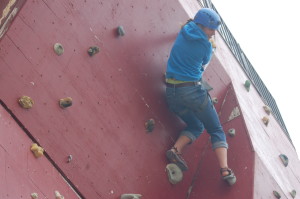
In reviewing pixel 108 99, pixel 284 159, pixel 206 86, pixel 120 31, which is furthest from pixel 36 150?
pixel 284 159

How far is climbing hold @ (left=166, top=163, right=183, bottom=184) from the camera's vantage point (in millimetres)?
5016

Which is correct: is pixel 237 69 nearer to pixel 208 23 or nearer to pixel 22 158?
pixel 208 23

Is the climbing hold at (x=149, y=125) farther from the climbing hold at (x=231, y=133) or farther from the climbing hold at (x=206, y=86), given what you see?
the climbing hold at (x=231, y=133)

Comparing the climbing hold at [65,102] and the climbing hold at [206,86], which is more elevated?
the climbing hold at [65,102]

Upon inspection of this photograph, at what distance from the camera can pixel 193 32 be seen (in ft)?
16.5

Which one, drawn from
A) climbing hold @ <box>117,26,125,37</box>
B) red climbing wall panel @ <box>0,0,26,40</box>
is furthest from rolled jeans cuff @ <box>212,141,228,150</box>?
red climbing wall panel @ <box>0,0,26,40</box>

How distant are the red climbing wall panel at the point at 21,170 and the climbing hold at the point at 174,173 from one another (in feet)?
3.51

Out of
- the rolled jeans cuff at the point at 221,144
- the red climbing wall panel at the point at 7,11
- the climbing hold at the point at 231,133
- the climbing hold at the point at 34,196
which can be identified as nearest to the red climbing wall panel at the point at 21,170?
the climbing hold at the point at 34,196

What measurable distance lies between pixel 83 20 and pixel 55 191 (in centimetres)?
139

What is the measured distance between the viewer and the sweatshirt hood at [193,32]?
196 inches

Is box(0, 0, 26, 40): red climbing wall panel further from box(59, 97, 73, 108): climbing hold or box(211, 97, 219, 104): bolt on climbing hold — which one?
box(211, 97, 219, 104): bolt on climbing hold

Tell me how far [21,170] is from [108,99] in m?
1.14

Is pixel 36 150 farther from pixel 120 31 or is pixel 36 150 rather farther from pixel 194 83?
pixel 194 83

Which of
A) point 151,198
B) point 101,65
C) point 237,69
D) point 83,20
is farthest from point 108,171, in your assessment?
point 237,69
